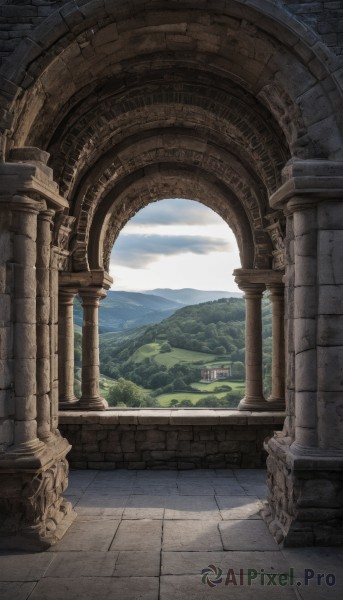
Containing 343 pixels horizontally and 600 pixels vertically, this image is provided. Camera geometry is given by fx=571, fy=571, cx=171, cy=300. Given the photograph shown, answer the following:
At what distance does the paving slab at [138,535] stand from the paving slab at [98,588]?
0.76 metres

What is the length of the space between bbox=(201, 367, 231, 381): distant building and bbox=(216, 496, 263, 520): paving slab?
1740cm

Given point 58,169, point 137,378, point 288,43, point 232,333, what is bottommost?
point 137,378

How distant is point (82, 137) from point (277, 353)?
15.8 ft

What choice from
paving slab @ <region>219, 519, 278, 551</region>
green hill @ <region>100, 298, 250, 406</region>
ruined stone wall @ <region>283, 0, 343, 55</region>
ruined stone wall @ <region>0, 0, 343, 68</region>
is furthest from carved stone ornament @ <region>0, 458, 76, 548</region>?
green hill @ <region>100, 298, 250, 406</region>

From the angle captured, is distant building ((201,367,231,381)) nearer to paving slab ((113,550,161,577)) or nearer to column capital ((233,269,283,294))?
column capital ((233,269,283,294))

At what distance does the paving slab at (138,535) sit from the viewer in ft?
18.9

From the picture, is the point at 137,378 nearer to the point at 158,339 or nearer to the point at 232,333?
the point at 158,339

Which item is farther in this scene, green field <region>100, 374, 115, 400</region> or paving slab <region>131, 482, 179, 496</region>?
green field <region>100, 374, 115, 400</region>

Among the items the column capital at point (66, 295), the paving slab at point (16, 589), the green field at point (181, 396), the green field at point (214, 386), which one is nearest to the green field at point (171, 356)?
the green field at point (214, 386)

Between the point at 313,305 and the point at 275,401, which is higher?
the point at 313,305

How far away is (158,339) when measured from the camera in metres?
27.8

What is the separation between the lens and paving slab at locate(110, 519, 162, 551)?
577 centimetres

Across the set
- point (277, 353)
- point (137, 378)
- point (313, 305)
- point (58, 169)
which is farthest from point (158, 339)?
point (313, 305)

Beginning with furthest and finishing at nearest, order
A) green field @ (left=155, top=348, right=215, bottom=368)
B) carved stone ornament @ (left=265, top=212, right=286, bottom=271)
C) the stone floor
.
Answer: green field @ (left=155, top=348, right=215, bottom=368), carved stone ornament @ (left=265, top=212, right=286, bottom=271), the stone floor
